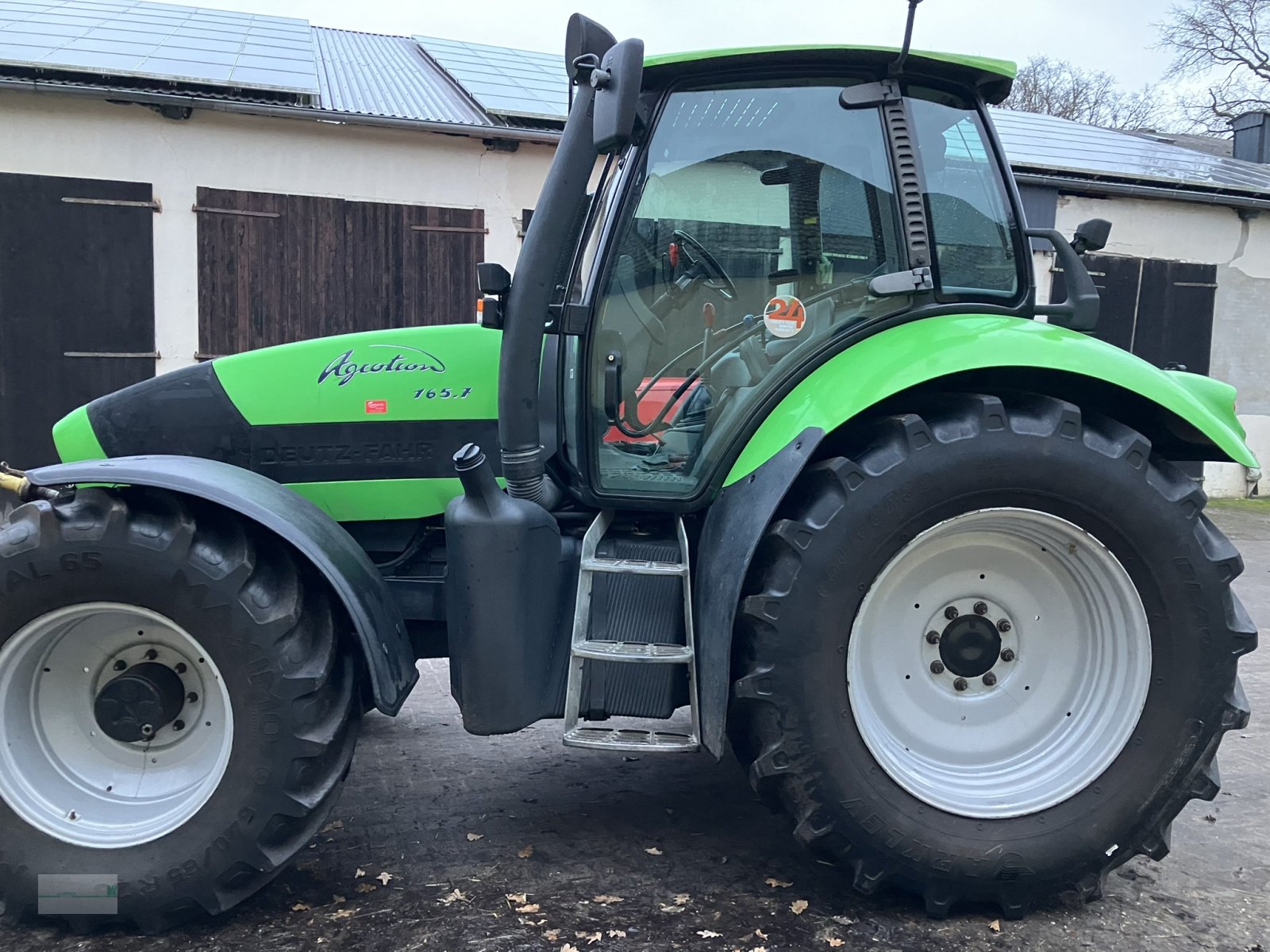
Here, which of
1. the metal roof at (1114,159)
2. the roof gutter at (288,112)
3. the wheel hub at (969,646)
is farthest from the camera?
the metal roof at (1114,159)

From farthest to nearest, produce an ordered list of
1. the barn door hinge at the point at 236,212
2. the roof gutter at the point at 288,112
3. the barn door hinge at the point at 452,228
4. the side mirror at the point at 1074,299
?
1. the barn door hinge at the point at 452,228
2. the barn door hinge at the point at 236,212
3. the roof gutter at the point at 288,112
4. the side mirror at the point at 1074,299

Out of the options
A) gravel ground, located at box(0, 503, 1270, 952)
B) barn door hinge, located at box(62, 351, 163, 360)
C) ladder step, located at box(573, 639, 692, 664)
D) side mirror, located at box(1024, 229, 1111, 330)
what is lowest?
gravel ground, located at box(0, 503, 1270, 952)

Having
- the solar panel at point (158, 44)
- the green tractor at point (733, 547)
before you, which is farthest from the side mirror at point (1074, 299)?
the solar panel at point (158, 44)

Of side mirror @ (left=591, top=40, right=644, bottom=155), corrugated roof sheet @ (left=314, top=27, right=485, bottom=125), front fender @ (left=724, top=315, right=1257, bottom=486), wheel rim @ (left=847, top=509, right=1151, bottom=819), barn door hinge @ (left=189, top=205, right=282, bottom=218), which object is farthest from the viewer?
corrugated roof sheet @ (left=314, top=27, right=485, bottom=125)

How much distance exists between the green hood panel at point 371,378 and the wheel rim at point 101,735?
30.5 inches

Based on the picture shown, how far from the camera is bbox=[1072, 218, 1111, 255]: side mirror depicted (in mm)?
3150

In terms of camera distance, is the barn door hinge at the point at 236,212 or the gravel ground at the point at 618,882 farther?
Answer: the barn door hinge at the point at 236,212

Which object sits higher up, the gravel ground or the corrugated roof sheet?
the corrugated roof sheet

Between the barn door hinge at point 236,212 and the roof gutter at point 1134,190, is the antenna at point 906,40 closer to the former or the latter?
the barn door hinge at point 236,212

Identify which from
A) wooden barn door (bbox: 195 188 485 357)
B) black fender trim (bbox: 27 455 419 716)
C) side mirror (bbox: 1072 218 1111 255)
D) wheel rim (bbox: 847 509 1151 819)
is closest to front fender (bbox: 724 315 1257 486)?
wheel rim (bbox: 847 509 1151 819)

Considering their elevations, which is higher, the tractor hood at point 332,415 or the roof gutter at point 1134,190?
the roof gutter at point 1134,190

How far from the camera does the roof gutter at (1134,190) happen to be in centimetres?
1099

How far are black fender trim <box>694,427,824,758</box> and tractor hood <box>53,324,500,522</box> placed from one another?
889 millimetres

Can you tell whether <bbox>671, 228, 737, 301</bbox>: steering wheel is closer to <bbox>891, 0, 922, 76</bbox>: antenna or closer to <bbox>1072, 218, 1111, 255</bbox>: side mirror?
<bbox>891, 0, 922, 76</bbox>: antenna
